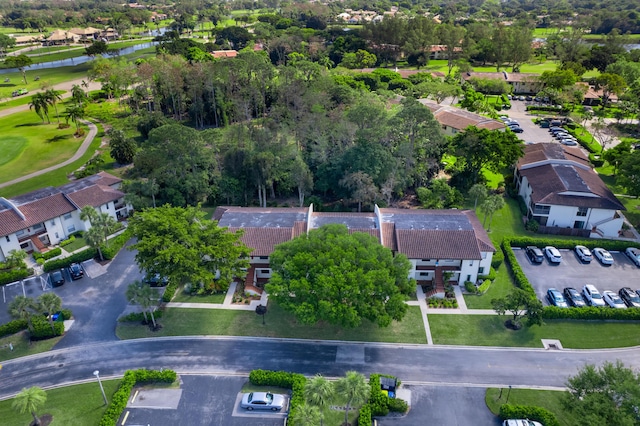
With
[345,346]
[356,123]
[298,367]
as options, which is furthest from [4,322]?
[356,123]

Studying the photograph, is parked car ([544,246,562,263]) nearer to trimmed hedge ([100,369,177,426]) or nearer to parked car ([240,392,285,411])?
parked car ([240,392,285,411])

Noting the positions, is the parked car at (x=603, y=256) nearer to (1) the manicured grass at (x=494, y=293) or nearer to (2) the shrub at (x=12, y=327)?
(1) the manicured grass at (x=494, y=293)

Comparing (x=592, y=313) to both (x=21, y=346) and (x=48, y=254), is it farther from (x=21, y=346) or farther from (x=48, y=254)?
(x=48, y=254)

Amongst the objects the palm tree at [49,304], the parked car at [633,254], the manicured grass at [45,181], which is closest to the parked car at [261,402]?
the palm tree at [49,304]

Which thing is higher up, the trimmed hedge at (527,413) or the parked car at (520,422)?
the trimmed hedge at (527,413)

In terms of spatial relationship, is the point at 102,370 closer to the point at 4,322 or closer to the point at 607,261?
the point at 4,322

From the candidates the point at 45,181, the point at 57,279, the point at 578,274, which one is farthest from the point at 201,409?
the point at 45,181

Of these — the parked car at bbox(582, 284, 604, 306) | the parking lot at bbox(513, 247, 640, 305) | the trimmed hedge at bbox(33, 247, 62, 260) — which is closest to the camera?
the parked car at bbox(582, 284, 604, 306)

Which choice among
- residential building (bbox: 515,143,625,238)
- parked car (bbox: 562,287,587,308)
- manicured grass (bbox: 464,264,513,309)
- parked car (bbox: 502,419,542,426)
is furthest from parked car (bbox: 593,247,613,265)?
parked car (bbox: 502,419,542,426)
